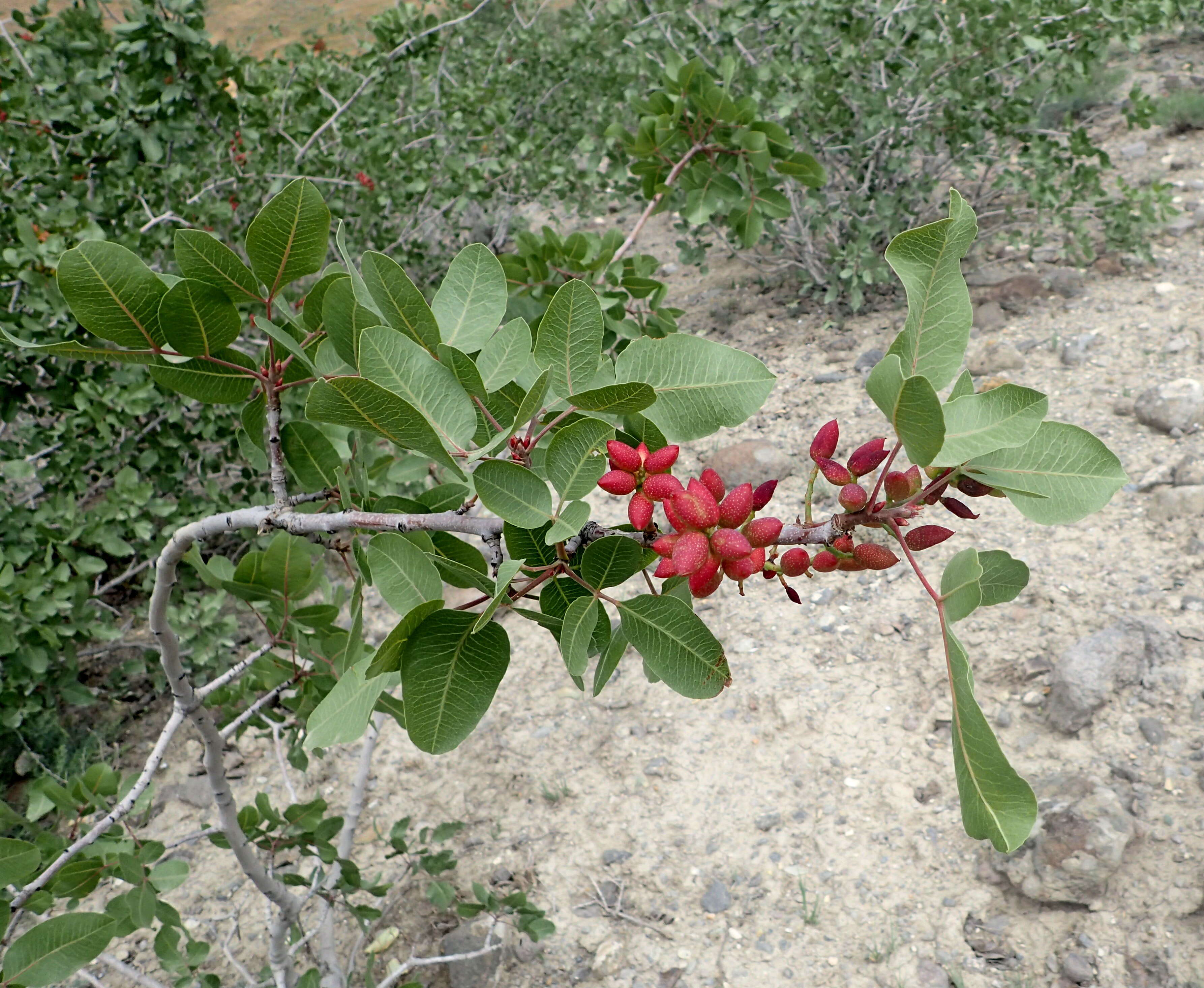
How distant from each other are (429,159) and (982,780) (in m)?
3.80

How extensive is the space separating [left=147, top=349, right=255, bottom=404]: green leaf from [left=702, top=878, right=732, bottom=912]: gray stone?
1.68 m

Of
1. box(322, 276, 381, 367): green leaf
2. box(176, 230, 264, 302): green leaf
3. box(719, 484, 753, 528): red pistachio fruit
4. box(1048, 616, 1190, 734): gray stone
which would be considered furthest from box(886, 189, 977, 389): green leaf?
box(1048, 616, 1190, 734): gray stone

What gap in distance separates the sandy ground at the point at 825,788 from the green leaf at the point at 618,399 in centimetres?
167

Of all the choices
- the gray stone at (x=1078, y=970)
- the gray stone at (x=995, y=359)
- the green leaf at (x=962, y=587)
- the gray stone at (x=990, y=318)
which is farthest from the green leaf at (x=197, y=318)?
→ the gray stone at (x=990, y=318)

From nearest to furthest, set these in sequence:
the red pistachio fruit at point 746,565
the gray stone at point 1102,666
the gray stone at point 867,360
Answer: the red pistachio fruit at point 746,565 < the gray stone at point 1102,666 < the gray stone at point 867,360

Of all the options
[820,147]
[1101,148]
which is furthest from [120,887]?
[1101,148]

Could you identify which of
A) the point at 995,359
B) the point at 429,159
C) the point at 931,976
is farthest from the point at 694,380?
the point at 429,159

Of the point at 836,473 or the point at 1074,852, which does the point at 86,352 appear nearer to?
the point at 836,473

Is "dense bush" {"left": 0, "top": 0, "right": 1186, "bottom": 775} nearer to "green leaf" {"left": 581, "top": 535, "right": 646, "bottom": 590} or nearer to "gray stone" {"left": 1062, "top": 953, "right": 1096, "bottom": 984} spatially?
"green leaf" {"left": 581, "top": 535, "right": 646, "bottom": 590}

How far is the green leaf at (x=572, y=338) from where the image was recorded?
0.66 m

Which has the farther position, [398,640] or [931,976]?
[931,976]

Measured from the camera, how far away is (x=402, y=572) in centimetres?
62

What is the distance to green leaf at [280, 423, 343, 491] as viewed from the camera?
94cm

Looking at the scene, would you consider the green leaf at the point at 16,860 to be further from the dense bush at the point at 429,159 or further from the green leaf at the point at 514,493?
the green leaf at the point at 514,493
